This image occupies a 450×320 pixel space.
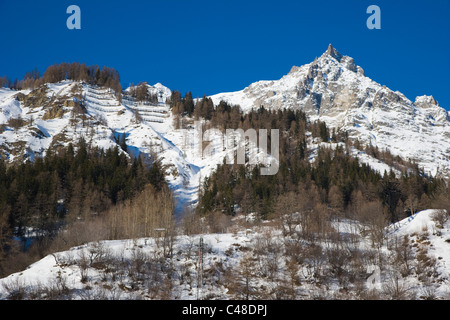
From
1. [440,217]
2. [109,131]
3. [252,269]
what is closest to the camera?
[252,269]

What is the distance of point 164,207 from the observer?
192ft

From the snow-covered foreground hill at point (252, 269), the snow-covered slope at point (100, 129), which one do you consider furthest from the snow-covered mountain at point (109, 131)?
the snow-covered foreground hill at point (252, 269)

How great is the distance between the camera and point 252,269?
44.0m

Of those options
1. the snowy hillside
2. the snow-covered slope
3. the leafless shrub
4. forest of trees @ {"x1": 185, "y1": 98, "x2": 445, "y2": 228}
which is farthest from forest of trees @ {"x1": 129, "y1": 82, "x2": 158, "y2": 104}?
the leafless shrub

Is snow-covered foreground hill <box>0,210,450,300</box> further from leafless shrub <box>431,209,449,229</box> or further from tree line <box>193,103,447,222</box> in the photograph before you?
tree line <box>193,103,447,222</box>

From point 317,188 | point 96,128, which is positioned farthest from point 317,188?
point 96,128

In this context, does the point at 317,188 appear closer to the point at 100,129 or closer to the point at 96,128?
the point at 100,129

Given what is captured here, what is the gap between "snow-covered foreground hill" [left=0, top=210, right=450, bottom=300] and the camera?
1448 inches

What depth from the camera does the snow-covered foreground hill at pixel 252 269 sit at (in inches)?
1448

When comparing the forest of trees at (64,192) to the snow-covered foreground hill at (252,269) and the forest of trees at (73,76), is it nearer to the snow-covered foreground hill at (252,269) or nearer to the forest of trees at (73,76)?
the snow-covered foreground hill at (252,269)

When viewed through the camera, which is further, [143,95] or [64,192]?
[143,95]

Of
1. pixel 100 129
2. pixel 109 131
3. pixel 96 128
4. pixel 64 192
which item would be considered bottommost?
pixel 64 192

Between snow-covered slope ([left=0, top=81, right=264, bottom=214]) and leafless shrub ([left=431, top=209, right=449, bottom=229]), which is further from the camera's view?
snow-covered slope ([left=0, top=81, right=264, bottom=214])
